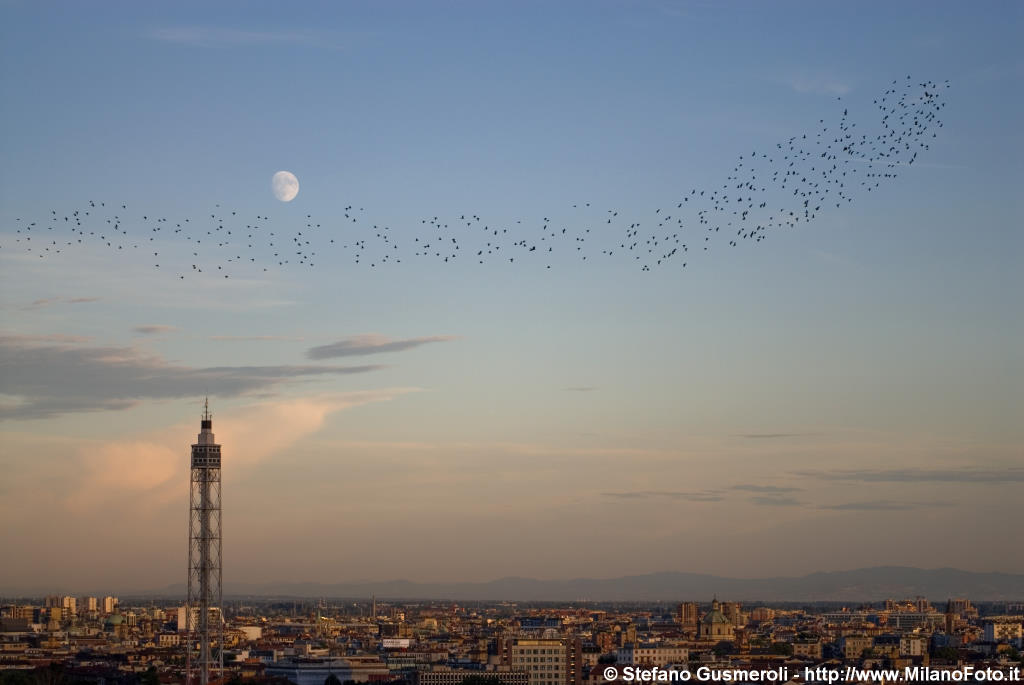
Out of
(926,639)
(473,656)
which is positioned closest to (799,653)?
(926,639)

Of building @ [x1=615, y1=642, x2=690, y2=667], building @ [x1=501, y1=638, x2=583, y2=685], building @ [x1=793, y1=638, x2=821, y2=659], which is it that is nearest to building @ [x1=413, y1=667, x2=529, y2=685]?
building @ [x1=501, y1=638, x2=583, y2=685]

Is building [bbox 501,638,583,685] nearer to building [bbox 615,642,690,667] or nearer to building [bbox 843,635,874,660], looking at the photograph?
building [bbox 615,642,690,667]

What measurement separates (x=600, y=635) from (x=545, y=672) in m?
75.6

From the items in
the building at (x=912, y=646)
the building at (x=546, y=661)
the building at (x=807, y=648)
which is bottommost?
the building at (x=807, y=648)

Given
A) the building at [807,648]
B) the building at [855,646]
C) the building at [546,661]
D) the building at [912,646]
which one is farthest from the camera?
the building at [807,648]

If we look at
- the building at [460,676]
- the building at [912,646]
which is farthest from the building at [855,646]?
the building at [460,676]

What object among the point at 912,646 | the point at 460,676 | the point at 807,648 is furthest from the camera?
the point at 807,648

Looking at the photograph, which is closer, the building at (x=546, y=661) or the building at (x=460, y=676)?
the building at (x=460, y=676)

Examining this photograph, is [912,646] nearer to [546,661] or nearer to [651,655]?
[651,655]

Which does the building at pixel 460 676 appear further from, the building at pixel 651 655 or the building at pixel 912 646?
the building at pixel 912 646

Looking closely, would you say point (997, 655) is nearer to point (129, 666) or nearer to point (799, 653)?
point (799, 653)

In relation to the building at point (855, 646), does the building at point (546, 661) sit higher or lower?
higher

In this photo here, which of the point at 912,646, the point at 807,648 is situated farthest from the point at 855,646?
the point at 807,648

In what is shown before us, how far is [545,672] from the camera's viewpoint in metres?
115
